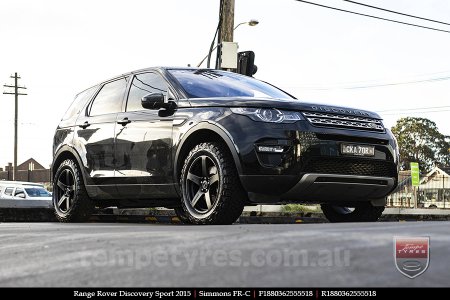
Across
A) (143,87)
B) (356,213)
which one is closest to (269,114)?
(143,87)

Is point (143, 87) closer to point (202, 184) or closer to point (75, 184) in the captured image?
point (75, 184)

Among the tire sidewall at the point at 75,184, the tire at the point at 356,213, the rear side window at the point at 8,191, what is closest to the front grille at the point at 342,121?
the tire at the point at 356,213

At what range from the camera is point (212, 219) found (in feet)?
20.1

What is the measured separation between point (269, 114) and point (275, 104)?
14cm

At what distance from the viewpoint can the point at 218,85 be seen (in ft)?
23.7

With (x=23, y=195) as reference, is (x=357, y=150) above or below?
above

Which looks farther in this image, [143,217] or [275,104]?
[143,217]

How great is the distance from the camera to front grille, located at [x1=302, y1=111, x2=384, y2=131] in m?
6.30

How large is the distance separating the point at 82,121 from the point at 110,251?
5268 mm

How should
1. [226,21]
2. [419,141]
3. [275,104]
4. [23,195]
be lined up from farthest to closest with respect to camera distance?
[419,141] < [23,195] < [226,21] < [275,104]

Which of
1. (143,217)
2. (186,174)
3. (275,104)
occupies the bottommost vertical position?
(143,217)

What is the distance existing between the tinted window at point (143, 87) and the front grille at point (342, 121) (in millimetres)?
1738

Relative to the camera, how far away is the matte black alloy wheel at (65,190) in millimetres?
8547
